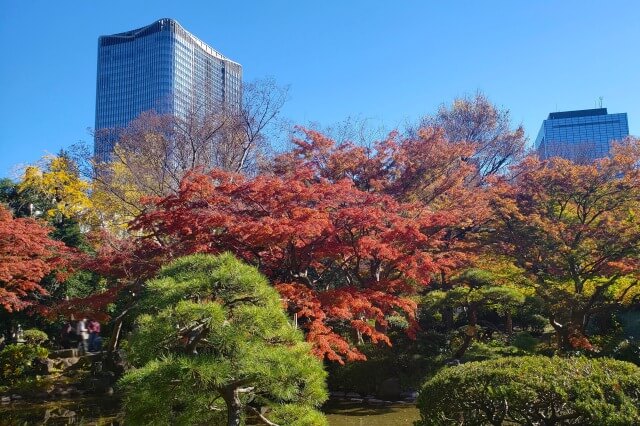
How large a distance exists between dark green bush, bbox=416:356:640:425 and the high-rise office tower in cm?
2211

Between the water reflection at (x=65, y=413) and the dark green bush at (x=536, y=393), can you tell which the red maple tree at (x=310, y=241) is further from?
the dark green bush at (x=536, y=393)

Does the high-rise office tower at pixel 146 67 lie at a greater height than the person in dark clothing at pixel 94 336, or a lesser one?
greater

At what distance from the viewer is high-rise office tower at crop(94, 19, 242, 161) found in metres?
25.7

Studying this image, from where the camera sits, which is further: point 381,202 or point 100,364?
point 100,364

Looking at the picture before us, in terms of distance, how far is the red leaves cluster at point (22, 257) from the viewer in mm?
10773

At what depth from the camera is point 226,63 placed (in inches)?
1017

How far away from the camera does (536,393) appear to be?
4.14 m

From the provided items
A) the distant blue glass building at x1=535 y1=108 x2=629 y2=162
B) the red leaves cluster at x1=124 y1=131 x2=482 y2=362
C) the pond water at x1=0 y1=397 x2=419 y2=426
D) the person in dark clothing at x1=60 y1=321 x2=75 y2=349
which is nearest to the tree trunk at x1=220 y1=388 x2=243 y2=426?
the red leaves cluster at x1=124 y1=131 x2=482 y2=362

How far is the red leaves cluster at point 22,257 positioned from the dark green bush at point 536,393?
28.3ft

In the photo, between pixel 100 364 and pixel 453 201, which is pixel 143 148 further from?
pixel 453 201

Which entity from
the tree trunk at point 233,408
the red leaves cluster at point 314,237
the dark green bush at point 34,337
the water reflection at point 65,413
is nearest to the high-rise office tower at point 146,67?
the dark green bush at point 34,337

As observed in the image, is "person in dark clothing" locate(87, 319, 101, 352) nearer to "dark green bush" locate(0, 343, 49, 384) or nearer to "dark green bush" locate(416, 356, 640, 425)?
"dark green bush" locate(0, 343, 49, 384)

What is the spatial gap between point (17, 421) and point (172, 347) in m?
6.54

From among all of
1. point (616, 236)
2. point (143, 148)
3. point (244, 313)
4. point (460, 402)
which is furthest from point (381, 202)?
point (143, 148)
